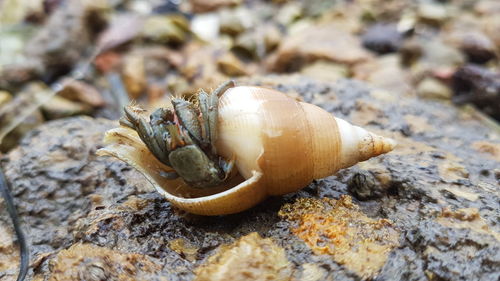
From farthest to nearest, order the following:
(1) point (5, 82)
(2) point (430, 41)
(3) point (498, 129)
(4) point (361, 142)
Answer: (2) point (430, 41) → (1) point (5, 82) → (3) point (498, 129) → (4) point (361, 142)

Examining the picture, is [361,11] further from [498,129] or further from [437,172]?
[437,172]

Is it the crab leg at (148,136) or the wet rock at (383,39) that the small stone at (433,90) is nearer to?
the wet rock at (383,39)

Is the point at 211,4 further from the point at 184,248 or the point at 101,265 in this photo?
the point at 101,265

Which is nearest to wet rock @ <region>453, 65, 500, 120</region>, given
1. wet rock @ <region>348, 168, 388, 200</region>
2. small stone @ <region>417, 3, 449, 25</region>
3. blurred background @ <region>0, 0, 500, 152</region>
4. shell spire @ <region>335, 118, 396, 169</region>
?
blurred background @ <region>0, 0, 500, 152</region>

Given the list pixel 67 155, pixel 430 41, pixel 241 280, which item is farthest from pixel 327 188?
pixel 430 41

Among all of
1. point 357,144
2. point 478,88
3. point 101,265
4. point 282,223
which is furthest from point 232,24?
point 101,265

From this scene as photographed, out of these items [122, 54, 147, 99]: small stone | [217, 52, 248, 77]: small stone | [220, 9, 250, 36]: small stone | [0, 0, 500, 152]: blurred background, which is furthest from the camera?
[220, 9, 250, 36]: small stone

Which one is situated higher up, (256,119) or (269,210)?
(256,119)

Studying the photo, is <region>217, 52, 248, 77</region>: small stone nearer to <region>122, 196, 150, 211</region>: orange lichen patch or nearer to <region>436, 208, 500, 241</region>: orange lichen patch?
<region>122, 196, 150, 211</region>: orange lichen patch
